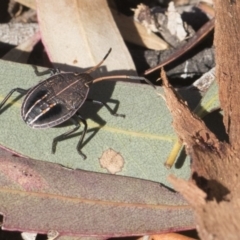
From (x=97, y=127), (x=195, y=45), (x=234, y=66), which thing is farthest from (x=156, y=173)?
(x=195, y=45)

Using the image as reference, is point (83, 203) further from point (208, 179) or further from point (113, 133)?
point (208, 179)

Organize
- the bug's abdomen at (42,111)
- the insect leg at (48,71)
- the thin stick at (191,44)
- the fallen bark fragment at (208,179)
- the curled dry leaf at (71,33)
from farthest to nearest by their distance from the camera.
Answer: the thin stick at (191,44)
the curled dry leaf at (71,33)
the insect leg at (48,71)
the bug's abdomen at (42,111)
the fallen bark fragment at (208,179)

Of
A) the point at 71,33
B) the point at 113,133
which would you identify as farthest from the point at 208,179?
the point at 71,33

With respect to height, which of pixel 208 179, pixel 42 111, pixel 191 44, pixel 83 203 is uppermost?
pixel 191 44

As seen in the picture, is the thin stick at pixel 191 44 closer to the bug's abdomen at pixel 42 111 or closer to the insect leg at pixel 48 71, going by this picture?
the insect leg at pixel 48 71

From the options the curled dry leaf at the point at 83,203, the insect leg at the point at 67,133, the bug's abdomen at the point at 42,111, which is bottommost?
the curled dry leaf at the point at 83,203

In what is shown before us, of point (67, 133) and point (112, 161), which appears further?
point (67, 133)

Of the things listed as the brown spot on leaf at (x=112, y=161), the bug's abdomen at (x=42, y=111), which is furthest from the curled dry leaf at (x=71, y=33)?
the brown spot on leaf at (x=112, y=161)

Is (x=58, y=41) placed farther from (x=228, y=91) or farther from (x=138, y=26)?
(x=228, y=91)
